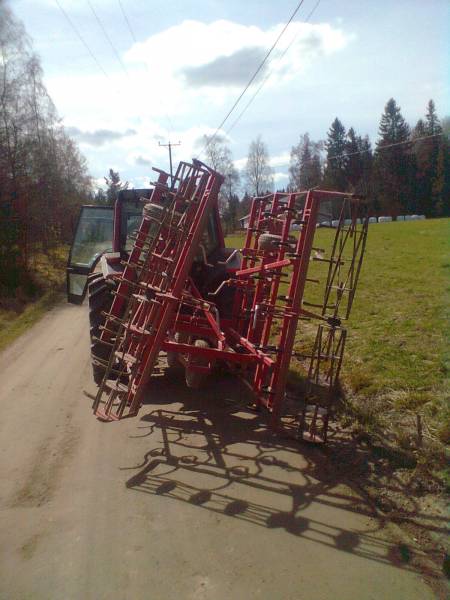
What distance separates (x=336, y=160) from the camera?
4972 centimetres

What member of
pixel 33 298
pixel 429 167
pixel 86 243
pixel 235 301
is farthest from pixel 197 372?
pixel 429 167

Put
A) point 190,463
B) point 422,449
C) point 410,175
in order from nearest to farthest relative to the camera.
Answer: point 422,449, point 190,463, point 410,175

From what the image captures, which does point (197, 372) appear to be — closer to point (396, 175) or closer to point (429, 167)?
point (429, 167)

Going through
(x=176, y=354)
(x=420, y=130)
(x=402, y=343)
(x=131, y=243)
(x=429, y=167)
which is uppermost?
(x=420, y=130)

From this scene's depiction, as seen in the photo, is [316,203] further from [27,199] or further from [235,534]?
[27,199]

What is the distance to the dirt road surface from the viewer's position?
280 centimetres

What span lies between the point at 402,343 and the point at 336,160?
152 feet

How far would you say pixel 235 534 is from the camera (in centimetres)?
325

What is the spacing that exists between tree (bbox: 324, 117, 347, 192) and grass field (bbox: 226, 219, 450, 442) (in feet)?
89.2

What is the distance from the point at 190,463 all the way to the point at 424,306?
541 cm

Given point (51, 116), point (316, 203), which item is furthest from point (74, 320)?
point (51, 116)

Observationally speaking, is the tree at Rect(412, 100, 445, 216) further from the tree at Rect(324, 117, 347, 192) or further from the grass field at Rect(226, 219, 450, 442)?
the grass field at Rect(226, 219, 450, 442)

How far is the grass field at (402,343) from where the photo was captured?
193 inches

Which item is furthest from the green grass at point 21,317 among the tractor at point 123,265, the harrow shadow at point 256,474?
the harrow shadow at point 256,474
